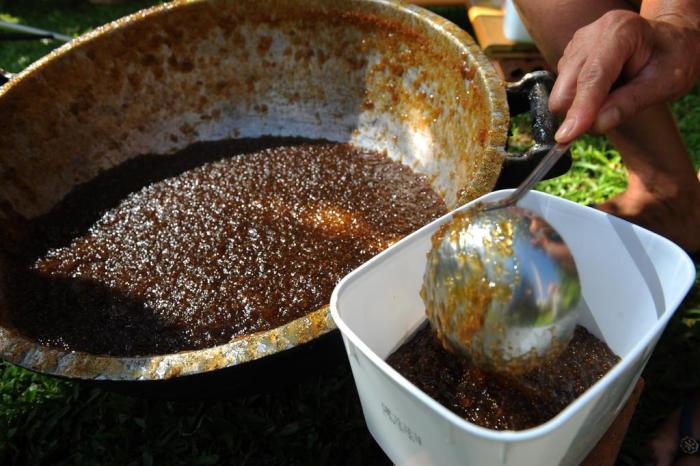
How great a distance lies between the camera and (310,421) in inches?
71.1

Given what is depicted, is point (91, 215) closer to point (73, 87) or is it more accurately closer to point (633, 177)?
point (73, 87)

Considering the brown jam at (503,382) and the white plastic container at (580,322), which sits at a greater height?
the white plastic container at (580,322)

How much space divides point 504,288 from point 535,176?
296 mm

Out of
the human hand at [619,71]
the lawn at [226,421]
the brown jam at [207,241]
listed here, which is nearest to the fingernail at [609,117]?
the human hand at [619,71]

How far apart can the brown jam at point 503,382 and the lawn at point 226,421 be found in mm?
537

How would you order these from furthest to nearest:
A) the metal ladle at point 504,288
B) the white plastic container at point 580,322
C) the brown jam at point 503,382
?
the brown jam at point 503,382 < the metal ladle at point 504,288 < the white plastic container at point 580,322

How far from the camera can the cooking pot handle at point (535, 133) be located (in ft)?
5.03

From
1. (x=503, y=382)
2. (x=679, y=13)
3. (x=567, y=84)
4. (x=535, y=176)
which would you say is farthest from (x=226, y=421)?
(x=679, y=13)

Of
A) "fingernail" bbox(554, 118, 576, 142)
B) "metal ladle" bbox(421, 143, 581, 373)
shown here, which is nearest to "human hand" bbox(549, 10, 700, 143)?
"fingernail" bbox(554, 118, 576, 142)

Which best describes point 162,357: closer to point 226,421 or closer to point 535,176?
Result: point 226,421

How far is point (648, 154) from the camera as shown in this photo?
6.97ft

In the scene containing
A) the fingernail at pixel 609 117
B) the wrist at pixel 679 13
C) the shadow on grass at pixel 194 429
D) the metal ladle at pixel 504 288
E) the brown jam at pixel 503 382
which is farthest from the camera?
the shadow on grass at pixel 194 429

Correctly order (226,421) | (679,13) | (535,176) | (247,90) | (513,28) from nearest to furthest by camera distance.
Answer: (535,176) < (679,13) < (226,421) < (247,90) < (513,28)

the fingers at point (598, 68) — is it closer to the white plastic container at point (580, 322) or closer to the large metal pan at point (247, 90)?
the white plastic container at point (580, 322)
